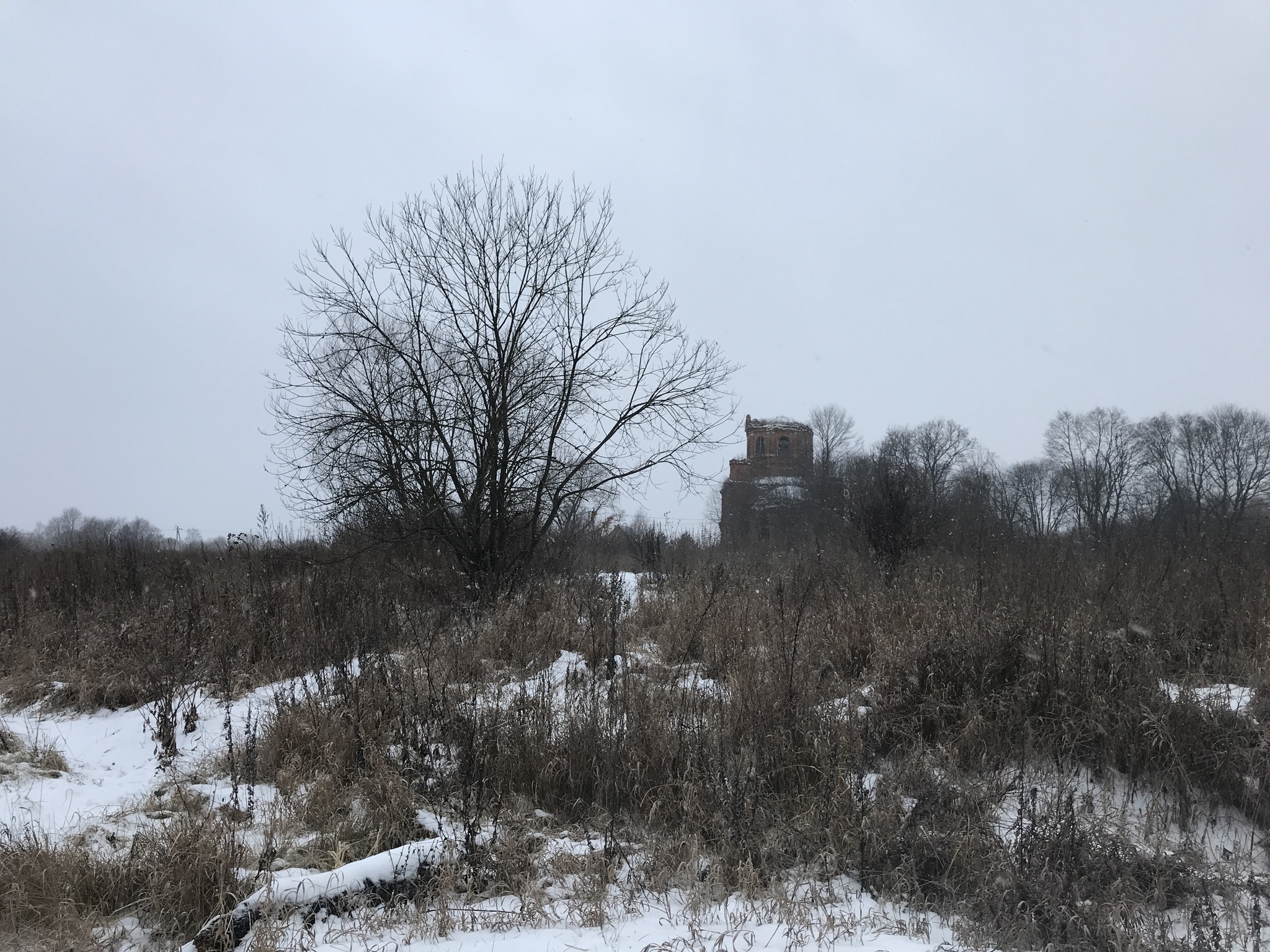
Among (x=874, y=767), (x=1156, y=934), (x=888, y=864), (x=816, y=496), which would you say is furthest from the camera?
(x=816, y=496)

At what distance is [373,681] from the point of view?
5809 mm

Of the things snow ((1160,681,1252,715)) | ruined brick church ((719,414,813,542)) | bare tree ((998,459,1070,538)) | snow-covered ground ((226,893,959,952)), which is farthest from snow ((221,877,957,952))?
bare tree ((998,459,1070,538))

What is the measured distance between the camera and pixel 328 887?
3.52m

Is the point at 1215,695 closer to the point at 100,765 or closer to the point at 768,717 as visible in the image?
the point at 768,717

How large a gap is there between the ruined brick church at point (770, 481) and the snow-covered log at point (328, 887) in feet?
89.6

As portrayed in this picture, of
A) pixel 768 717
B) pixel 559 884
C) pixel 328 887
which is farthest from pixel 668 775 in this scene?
pixel 328 887

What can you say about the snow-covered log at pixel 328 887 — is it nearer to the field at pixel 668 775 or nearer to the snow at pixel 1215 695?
the field at pixel 668 775

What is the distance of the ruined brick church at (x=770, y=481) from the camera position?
127ft

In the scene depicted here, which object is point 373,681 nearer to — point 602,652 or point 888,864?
point 602,652

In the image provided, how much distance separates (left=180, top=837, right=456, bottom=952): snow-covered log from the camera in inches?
128

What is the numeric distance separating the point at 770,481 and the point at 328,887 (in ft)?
143

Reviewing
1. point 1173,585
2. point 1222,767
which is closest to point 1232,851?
point 1222,767

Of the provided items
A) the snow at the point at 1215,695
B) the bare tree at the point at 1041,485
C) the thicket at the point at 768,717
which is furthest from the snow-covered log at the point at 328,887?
the bare tree at the point at 1041,485

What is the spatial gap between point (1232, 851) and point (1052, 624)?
1.98 meters
